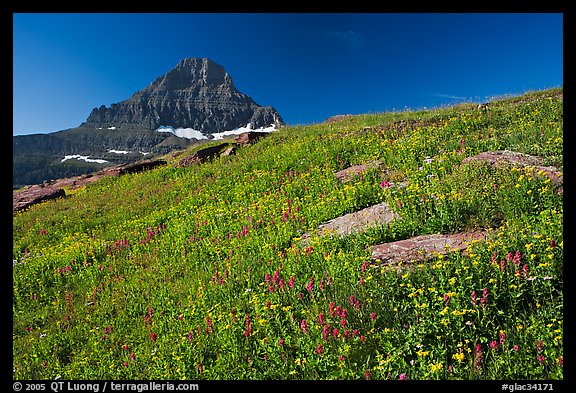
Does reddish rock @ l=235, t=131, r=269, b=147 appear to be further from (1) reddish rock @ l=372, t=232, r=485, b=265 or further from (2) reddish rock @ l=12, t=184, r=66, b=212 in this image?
(1) reddish rock @ l=372, t=232, r=485, b=265

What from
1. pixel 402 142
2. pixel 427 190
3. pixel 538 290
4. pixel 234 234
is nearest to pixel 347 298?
pixel 538 290

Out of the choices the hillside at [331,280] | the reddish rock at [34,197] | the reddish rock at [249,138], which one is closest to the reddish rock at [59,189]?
the reddish rock at [34,197]

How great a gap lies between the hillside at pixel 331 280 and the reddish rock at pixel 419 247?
13cm

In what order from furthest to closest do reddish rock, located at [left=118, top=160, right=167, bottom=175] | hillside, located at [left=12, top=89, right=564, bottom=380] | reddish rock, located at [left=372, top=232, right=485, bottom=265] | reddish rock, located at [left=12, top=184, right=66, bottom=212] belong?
reddish rock, located at [left=118, top=160, right=167, bottom=175], reddish rock, located at [left=12, top=184, right=66, bottom=212], reddish rock, located at [left=372, top=232, right=485, bottom=265], hillside, located at [left=12, top=89, right=564, bottom=380]

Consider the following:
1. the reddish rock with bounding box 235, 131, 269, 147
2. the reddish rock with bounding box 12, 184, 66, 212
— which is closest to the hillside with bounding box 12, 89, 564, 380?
the reddish rock with bounding box 12, 184, 66, 212

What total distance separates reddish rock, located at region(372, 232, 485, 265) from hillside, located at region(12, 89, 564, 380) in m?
0.13

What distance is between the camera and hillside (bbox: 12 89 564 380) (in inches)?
187

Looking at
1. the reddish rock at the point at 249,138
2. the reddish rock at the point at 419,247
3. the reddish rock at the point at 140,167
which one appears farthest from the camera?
the reddish rock at the point at 140,167

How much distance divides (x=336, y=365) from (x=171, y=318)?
12.0ft

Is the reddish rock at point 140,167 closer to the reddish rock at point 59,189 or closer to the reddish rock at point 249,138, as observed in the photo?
the reddish rock at point 59,189

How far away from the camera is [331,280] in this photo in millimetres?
6465

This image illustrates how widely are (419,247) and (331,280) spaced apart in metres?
1.80

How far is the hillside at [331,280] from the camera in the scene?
4.74 metres
